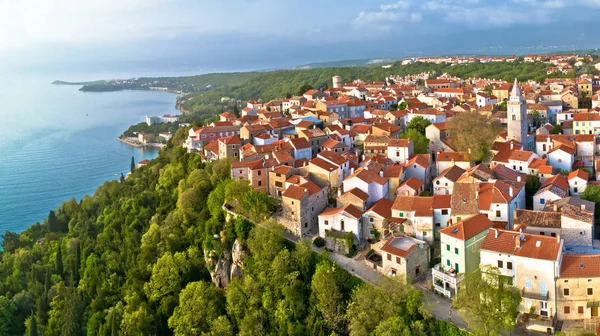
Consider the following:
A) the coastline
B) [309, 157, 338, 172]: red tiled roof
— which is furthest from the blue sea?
[309, 157, 338, 172]: red tiled roof

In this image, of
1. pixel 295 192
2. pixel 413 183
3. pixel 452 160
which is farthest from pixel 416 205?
pixel 452 160

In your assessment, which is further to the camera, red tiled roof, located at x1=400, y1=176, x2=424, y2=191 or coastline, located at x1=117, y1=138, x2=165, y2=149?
coastline, located at x1=117, y1=138, x2=165, y2=149

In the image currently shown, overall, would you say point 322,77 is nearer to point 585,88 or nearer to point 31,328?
point 585,88

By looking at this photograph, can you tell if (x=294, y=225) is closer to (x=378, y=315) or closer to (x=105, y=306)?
(x=378, y=315)

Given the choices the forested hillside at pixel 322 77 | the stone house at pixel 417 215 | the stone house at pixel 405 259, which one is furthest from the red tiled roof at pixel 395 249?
the forested hillside at pixel 322 77

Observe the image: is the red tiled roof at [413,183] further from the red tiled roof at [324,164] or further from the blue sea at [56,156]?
the blue sea at [56,156]

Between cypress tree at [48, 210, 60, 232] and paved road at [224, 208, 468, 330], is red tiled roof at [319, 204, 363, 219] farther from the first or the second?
cypress tree at [48, 210, 60, 232]

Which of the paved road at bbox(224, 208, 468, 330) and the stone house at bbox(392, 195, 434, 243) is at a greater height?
the stone house at bbox(392, 195, 434, 243)
